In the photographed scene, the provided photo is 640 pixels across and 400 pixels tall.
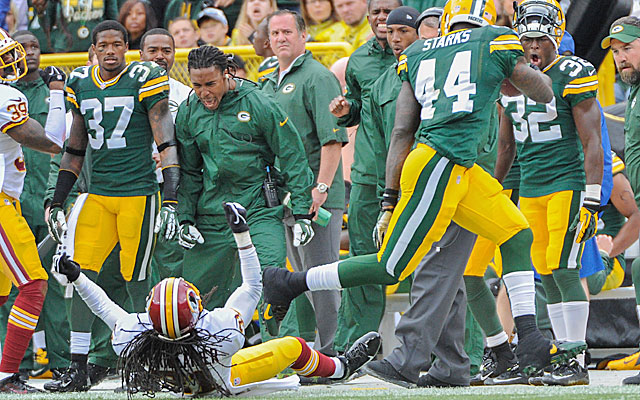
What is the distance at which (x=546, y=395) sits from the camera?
16.5 ft

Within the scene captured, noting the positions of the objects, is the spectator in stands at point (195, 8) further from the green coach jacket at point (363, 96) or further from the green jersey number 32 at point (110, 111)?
the green jersey number 32 at point (110, 111)

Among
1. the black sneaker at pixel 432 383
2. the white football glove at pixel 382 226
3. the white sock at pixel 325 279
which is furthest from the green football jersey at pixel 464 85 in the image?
the black sneaker at pixel 432 383

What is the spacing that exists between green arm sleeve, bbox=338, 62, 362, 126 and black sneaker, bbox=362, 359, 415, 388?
1668mm

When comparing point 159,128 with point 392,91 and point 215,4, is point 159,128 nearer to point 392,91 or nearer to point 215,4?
point 392,91

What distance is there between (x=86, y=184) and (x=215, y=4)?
13.4 ft

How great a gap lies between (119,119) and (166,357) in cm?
213

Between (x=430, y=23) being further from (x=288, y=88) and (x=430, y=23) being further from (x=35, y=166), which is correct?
(x=35, y=166)

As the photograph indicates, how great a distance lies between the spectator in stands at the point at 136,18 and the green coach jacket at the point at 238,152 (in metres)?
3.58

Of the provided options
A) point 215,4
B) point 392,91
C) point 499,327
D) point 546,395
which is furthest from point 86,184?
point 215,4

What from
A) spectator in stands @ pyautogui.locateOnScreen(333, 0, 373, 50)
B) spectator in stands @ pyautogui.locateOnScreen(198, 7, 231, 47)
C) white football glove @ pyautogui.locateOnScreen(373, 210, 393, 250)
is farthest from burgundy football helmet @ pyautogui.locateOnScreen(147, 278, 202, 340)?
spectator in stands @ pyautogui.locateOnScreen(198, 7, 231, 47)

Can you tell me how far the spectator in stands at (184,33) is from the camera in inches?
392

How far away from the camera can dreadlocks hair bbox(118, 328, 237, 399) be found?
16.1ft

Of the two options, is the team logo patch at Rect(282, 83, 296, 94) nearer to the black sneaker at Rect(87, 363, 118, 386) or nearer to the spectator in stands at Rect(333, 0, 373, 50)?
the black sneaker at Rect(87, 363, 118, 386)

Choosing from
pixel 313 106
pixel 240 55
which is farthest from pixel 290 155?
pixel 240 55
